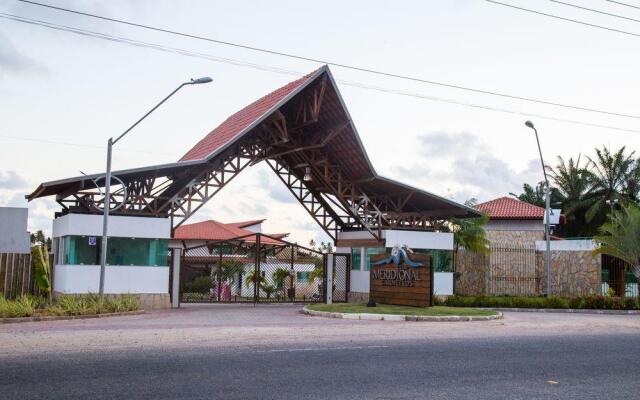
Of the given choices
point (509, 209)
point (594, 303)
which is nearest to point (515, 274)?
point (509, 209)

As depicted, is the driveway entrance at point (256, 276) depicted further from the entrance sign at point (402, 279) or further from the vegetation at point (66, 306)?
the vegetation at point (66, 306)

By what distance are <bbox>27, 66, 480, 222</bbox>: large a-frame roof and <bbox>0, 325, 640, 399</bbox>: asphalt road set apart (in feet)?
45.8

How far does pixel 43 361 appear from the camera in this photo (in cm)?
1101

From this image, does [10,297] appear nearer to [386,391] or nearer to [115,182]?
[115,182]

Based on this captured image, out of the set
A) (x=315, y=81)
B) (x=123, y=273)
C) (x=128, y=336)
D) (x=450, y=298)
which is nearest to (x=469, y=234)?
(x=450, y=298)

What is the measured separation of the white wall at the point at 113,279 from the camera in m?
25.8

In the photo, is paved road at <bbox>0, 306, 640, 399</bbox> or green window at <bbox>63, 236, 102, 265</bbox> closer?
paved road at <bbox>0, 306, 640, 399</bbox>

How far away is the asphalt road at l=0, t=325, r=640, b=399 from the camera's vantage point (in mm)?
8859

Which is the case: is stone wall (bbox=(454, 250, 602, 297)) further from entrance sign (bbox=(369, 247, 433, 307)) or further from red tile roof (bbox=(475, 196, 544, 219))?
entrance sign (bbox=(369, 247, 433, 307))

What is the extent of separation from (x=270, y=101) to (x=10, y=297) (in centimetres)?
1259

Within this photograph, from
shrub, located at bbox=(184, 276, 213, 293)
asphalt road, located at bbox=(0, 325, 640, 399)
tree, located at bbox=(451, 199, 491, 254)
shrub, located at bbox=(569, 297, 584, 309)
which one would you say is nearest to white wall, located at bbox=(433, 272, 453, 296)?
tree, located at bbox=(451, 199, 491, 254)

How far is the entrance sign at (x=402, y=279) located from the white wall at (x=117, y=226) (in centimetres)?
838

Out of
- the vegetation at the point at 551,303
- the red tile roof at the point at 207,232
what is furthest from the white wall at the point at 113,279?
the red tile roof at the point at 207,232

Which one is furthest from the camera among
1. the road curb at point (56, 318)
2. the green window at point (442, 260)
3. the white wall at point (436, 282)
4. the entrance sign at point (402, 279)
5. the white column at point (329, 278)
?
the green window at point (442, 260)
